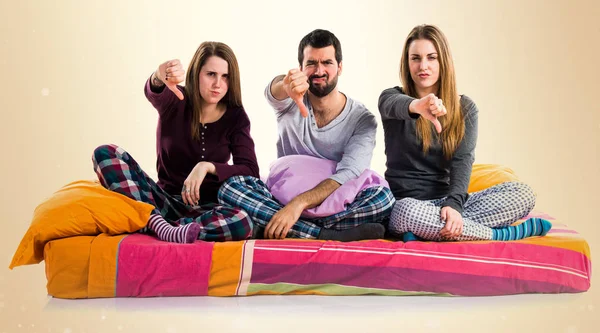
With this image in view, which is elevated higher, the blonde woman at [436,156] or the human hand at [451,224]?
the blonde woman at [436,156]

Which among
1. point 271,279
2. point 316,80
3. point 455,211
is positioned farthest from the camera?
point 316,80

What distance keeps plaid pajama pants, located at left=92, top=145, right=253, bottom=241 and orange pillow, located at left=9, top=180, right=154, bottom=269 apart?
0.07 m

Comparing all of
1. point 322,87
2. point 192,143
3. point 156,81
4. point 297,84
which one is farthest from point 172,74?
point 322,87

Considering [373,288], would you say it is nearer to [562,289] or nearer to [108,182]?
[562,289]

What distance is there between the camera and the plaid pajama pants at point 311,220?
10.2 feet

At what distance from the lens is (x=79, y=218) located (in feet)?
9.41

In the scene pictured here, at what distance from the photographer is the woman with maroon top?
3.11 metres

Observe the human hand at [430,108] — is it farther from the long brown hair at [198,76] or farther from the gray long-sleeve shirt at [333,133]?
the long brown hair at [198,76]

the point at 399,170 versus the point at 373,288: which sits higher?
the point at 399,170

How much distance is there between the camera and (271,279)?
280 cm

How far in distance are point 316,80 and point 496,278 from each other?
111 centimetres

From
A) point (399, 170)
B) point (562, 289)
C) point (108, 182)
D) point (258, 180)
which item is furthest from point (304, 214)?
point (562, 289)

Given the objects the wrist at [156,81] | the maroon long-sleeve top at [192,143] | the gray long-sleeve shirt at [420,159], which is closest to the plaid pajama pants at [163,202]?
the maroon long-sleeve top at [192,143]

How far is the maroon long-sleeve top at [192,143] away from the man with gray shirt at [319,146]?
0.52 feet
